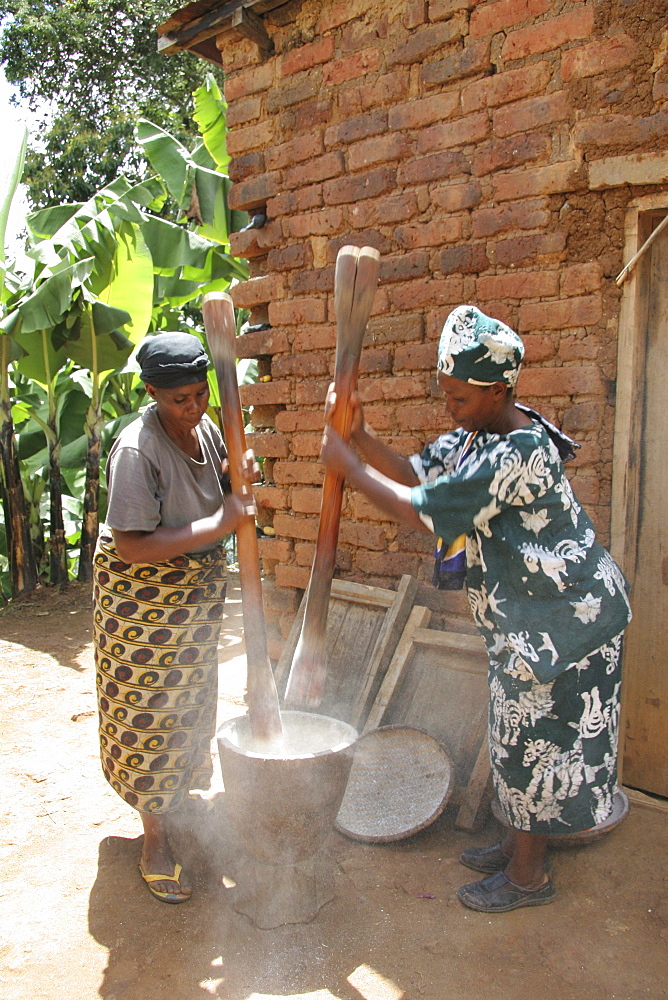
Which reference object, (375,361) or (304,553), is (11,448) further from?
(375,361)

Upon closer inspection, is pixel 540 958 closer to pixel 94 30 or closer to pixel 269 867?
pixel 269 867

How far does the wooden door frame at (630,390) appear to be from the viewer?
9.29 feet

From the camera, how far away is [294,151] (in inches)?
144

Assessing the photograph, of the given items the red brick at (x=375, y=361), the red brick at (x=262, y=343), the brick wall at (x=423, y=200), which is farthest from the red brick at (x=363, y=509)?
the red brick at (x=262, y=343)

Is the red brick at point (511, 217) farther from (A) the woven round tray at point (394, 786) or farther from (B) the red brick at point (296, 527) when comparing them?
(A) the woven round tray at point (394, 786)

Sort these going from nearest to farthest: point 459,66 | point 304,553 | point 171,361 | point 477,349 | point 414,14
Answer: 1. point 477,349
2. point 171,361
3. point 459,66
4. point 414,14
5. point 304,553

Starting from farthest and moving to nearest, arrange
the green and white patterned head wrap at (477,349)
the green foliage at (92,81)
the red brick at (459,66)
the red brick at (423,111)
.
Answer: the green foliage at (92,81)
the red brick at (423,111)
the red brick at (459,66)
the green and white patterned head wrap at (477,349)

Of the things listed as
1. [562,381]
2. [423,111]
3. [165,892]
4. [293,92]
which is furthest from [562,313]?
→ [165,892]

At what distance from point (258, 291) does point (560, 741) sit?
98.5 inches

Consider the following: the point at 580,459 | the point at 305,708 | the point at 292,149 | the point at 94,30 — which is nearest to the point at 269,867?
the point at 305,708

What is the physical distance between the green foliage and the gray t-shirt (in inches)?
492

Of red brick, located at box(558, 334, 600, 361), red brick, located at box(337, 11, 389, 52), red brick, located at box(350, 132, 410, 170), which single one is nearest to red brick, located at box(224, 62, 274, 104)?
red brick, located at box(337, 11, 389, 52)

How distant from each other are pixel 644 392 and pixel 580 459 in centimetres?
36

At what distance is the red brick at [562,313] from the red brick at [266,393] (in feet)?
4.03
